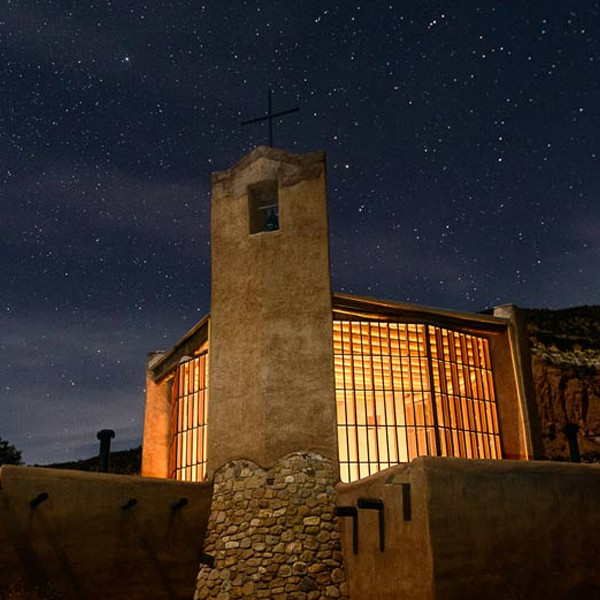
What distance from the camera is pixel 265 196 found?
14.8 m

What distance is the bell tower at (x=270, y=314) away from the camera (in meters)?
12.5

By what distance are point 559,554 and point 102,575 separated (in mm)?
6809

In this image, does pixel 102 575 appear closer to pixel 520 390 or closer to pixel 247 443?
pixel 247 443

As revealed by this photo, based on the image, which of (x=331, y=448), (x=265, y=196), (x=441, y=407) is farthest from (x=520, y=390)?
(x=265, y=196)

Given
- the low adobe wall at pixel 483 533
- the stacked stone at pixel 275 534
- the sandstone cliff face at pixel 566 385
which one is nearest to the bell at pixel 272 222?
the stacked stone at pixel 275 534

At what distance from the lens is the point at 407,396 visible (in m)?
14.3

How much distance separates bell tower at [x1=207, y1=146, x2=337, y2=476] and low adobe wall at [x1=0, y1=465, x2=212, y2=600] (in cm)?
135

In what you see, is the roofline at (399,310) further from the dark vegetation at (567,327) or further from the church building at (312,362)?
the dark vegetation at (567,327)

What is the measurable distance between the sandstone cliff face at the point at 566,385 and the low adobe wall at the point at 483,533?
62.3ft

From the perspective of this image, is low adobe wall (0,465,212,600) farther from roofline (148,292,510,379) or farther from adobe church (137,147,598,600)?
roofline (148,292,510,379)

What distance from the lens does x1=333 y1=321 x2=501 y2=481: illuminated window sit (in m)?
12.9

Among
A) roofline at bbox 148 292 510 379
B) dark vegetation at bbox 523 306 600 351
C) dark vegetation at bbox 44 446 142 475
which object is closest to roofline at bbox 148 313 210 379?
roofline at bbox 148 292 510 379

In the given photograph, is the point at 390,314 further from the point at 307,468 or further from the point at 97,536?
the point at 97,536

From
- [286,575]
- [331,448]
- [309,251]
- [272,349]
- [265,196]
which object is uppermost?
[265,196]
